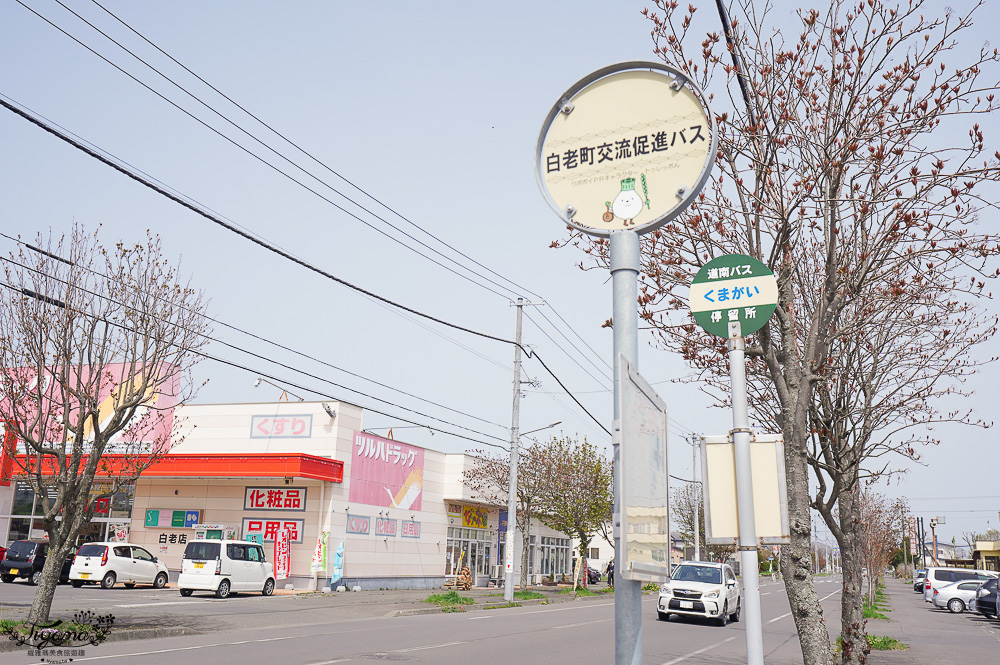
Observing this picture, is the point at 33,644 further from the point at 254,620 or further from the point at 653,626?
the point at 653,626

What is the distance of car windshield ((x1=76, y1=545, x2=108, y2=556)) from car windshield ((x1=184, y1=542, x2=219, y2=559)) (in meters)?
3.96

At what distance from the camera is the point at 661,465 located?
10.9ft

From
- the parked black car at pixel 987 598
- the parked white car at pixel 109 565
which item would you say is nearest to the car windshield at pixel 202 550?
the parked white car at pixel 109 565

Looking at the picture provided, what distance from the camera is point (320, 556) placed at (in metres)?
31.8

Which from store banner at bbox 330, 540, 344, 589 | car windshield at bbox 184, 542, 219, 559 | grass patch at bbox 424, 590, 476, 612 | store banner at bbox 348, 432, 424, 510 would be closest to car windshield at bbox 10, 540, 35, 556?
car windshield at bbox 184, 542, 219, 559

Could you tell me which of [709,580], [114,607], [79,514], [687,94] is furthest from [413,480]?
[687,94]

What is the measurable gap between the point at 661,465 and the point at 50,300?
14842mm

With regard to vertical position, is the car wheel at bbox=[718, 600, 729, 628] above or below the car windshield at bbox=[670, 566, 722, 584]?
below

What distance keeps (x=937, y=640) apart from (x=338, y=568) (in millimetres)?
21149

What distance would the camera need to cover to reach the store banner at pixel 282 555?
32.2 m

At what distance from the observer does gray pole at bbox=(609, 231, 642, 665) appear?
115 inches

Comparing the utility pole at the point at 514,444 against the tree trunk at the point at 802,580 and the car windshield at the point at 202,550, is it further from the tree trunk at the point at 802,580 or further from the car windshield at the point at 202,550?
the tree trunk at the point at 802,580

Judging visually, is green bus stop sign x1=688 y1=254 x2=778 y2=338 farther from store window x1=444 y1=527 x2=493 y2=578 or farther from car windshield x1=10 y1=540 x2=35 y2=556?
store window x1=444 y1=527 x2=493 y2=578

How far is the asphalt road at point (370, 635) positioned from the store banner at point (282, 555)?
148 inches
